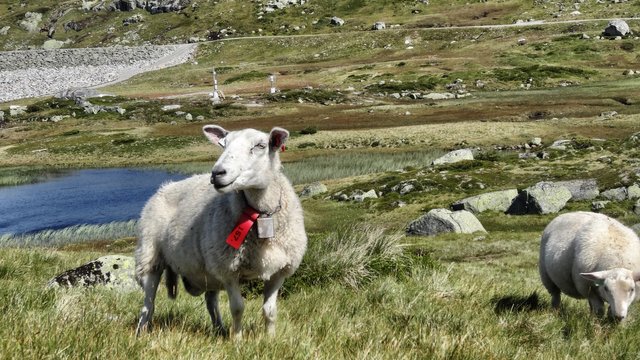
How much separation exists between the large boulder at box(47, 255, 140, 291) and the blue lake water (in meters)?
28.9

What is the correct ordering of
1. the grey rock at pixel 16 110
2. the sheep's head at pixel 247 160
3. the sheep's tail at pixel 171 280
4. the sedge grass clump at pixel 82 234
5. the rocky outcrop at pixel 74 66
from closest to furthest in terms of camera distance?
the sheep's head at pixel 247 160 → the sheep's tail at pixel 171 280 → the sedge grass clump at pixel 82 234 → the grey rock at pixel 16 110 → the rocky outcrop at pixel 74 66

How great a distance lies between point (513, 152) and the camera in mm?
56938

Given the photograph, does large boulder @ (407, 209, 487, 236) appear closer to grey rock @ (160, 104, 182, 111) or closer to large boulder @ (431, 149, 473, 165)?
large boulder @ (431, 149, 473, 165)

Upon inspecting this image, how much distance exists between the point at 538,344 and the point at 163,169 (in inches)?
2283

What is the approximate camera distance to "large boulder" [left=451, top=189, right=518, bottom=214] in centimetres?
3628

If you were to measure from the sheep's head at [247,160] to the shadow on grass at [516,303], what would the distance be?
4523mm

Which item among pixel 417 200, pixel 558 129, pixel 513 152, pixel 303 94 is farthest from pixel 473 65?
pixel 417 200

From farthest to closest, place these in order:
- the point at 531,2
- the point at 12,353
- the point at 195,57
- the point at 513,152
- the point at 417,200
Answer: the point at 531,2 → the point at 195,57 → the point at 513,152 → the point at 417,200 → the point at 12,353

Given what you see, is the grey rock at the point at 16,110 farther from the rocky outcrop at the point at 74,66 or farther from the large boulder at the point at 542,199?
the large boulder at the point at 542,199

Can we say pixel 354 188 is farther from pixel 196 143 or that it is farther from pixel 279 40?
pixel 279 40

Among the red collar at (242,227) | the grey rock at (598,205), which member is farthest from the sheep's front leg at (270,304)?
the grey rock at (598,205)

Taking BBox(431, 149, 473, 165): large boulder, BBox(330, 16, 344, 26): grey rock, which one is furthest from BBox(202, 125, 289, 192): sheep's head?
BBox(330, 16, 344, 26): grey rock

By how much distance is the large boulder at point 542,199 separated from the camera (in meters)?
33.7

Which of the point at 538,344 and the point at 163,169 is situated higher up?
the point at 538,344
